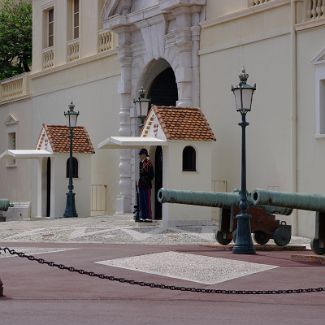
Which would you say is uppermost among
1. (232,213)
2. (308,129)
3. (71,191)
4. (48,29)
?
(48,29)

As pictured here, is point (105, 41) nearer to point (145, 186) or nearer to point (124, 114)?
point (124, 114)

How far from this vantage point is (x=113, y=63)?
29.3 meters

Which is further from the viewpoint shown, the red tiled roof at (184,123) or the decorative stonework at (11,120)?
the decorative stonework at (11,120)

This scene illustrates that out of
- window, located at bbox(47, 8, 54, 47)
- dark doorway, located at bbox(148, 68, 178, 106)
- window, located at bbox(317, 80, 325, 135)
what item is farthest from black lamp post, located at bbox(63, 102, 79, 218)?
window, located at bbox(317, 80, 325, 135)

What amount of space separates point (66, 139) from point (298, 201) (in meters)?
15.0

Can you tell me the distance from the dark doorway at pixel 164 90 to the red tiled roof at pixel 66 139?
9.43 ft

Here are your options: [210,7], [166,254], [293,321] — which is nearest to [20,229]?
[210,7]

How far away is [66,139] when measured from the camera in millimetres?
29891

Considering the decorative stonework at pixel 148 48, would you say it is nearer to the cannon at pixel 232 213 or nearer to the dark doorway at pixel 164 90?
the dark doorway at pixel 164 90

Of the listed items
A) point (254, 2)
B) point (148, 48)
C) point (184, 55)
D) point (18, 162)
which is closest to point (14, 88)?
point (18, 162)

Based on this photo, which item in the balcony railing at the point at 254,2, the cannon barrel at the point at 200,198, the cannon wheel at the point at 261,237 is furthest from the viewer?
the balcony railing at the point at 254,2

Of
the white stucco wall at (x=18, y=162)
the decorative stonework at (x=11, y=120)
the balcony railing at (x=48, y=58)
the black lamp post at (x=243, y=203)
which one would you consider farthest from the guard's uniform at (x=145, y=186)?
the decorative stonework at (x=11, y=120)

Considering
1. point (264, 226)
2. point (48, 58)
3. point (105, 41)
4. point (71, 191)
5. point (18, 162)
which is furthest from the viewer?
point (18, 162)

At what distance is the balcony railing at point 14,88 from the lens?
3525cm
